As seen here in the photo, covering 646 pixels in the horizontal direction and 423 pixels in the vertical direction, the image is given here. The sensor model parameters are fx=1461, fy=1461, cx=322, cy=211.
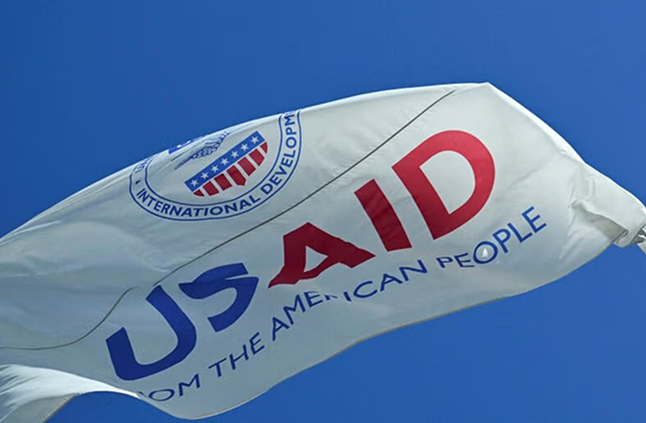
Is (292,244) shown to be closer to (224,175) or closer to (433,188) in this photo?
(224,175)

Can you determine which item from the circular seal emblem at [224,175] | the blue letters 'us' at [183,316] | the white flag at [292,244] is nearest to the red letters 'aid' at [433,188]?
the white flag at [292,244]

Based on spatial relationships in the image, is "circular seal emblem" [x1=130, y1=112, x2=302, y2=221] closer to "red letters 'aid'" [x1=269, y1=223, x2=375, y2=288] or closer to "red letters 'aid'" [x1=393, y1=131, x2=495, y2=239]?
"red letters 'aid'" [x1=269, y1=223, x2=375, y2=288]

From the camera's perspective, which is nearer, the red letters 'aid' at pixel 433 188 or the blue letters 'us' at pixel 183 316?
the red letters 'aid' at pixel 433 188

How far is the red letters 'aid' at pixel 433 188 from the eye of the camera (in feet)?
12.1

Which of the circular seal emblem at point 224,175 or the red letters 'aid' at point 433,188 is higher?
the circular seal emblem at point 224,175

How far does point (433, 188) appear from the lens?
372cm

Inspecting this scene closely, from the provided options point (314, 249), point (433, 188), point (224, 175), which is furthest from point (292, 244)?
point (433, 188)

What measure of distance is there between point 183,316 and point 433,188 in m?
0.74

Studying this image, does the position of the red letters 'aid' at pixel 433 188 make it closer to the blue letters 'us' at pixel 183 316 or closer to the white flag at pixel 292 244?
the white flag at pixel 292 244

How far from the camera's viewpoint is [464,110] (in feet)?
12.5

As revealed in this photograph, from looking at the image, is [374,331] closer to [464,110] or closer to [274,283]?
[274,283]

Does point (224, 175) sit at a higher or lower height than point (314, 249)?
higher

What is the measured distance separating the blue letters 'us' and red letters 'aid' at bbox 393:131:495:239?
0.48 meters

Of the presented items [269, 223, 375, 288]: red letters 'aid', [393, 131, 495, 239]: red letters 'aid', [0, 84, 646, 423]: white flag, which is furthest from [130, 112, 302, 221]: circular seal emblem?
[393, 131, 495, 239]: red letters 'aid'
